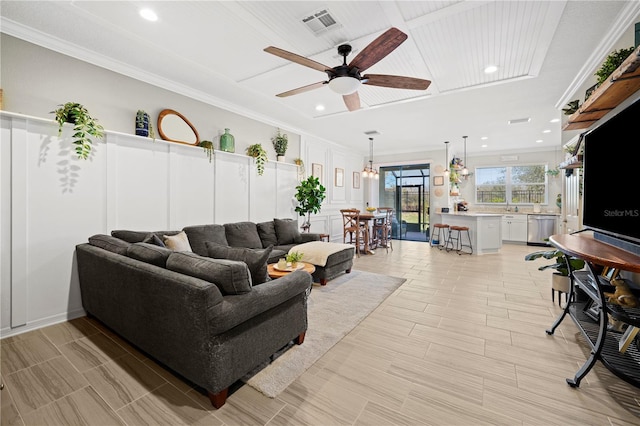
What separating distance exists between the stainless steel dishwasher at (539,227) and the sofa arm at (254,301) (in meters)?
8.25

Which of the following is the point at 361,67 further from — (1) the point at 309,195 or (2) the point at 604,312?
(1) the point at 309,195

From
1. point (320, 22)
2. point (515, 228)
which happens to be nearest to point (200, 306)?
point (320, 22)

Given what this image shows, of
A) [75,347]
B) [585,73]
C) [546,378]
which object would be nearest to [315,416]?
[546,378]

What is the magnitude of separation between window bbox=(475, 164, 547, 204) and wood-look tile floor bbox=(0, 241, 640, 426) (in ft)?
22.3

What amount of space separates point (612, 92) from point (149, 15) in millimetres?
4150

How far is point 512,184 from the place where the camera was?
8.62 metres

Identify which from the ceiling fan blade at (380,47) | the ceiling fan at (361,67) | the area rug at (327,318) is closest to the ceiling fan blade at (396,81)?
the ceiling fan at (361,67)

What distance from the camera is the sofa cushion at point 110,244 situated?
2.51 m

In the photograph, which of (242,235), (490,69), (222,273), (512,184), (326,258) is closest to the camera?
(222,273)

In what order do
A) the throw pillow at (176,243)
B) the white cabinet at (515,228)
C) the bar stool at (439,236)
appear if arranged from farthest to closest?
the white cabinet at (515,228), the bar stool at (439,236), the throw pillow at (176,243)

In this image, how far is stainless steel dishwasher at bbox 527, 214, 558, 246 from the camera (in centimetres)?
758

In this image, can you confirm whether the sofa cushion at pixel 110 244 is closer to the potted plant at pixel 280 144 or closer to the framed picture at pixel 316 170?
the potted plant at pixel 280 144

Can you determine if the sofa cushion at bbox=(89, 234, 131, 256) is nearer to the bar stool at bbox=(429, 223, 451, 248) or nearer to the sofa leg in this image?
the sofa leg

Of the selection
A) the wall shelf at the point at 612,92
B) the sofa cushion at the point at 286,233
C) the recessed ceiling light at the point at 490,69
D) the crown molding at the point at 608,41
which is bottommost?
the sofa cushion at the point at 286,233
